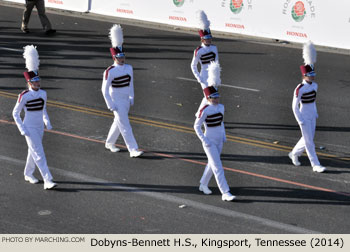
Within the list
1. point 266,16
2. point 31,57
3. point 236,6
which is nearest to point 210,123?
point 31,57

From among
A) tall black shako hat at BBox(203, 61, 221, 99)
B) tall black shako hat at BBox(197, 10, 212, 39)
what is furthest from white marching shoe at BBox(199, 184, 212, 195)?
tall black shako hat at BBox(197, 10, 212, 39)

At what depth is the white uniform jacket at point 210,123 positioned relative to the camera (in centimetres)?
1338

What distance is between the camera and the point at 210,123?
13438 mm

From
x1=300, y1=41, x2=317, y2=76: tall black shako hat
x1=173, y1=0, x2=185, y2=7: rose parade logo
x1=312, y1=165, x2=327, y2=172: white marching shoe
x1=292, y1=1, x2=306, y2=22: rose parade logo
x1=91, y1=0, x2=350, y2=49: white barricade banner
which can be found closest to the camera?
x1=312, y1=165, x2=327, y2=172: white marching shoe

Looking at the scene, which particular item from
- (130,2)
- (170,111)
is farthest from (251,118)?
(130,2)

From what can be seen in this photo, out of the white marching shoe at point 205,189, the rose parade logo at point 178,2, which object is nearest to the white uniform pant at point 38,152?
the white marching shoe at point 205,189

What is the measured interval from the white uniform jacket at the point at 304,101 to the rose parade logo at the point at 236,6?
1335 centimetres

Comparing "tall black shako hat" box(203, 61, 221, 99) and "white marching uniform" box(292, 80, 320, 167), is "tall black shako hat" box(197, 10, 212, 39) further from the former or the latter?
"tall black shako hat" box(203, 61, 221, 99)

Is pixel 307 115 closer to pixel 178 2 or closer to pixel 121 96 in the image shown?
pixel 121 96

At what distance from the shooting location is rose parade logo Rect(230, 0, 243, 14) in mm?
28188

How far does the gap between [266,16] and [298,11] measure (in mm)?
1245

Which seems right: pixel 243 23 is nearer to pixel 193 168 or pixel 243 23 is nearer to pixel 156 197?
pixel 193 168

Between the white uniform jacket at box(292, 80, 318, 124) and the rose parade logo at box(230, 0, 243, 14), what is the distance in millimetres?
13354

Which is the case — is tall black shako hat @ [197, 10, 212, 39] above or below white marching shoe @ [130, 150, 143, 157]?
above
